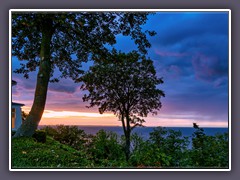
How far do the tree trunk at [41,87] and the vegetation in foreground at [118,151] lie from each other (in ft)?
0.55

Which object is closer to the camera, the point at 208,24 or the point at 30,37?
the point at 208,24

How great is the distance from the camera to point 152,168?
705 centimetres

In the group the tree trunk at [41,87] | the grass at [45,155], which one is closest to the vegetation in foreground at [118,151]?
the grass at [45,155]

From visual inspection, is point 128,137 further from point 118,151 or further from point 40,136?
point 40,136

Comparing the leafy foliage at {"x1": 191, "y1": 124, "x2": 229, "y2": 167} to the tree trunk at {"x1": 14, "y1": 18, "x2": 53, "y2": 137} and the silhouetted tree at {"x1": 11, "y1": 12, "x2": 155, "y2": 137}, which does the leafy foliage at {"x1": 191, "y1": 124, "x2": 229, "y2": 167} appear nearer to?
the silhouetted tree at {"x1": 11, "y1": 12, "x2": 155, "y2": 137}

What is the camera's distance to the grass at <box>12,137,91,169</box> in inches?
278

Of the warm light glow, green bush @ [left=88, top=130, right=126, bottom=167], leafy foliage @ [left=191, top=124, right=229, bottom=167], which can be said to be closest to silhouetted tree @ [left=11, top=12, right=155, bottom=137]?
the warm light glow

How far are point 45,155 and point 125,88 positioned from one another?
5.38ft

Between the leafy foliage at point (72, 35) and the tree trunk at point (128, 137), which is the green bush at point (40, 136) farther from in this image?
the tree trunk at point (128, 137)

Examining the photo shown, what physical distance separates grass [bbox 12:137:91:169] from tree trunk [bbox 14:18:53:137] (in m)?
0.19

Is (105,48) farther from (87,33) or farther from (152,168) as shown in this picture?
(152,168)
